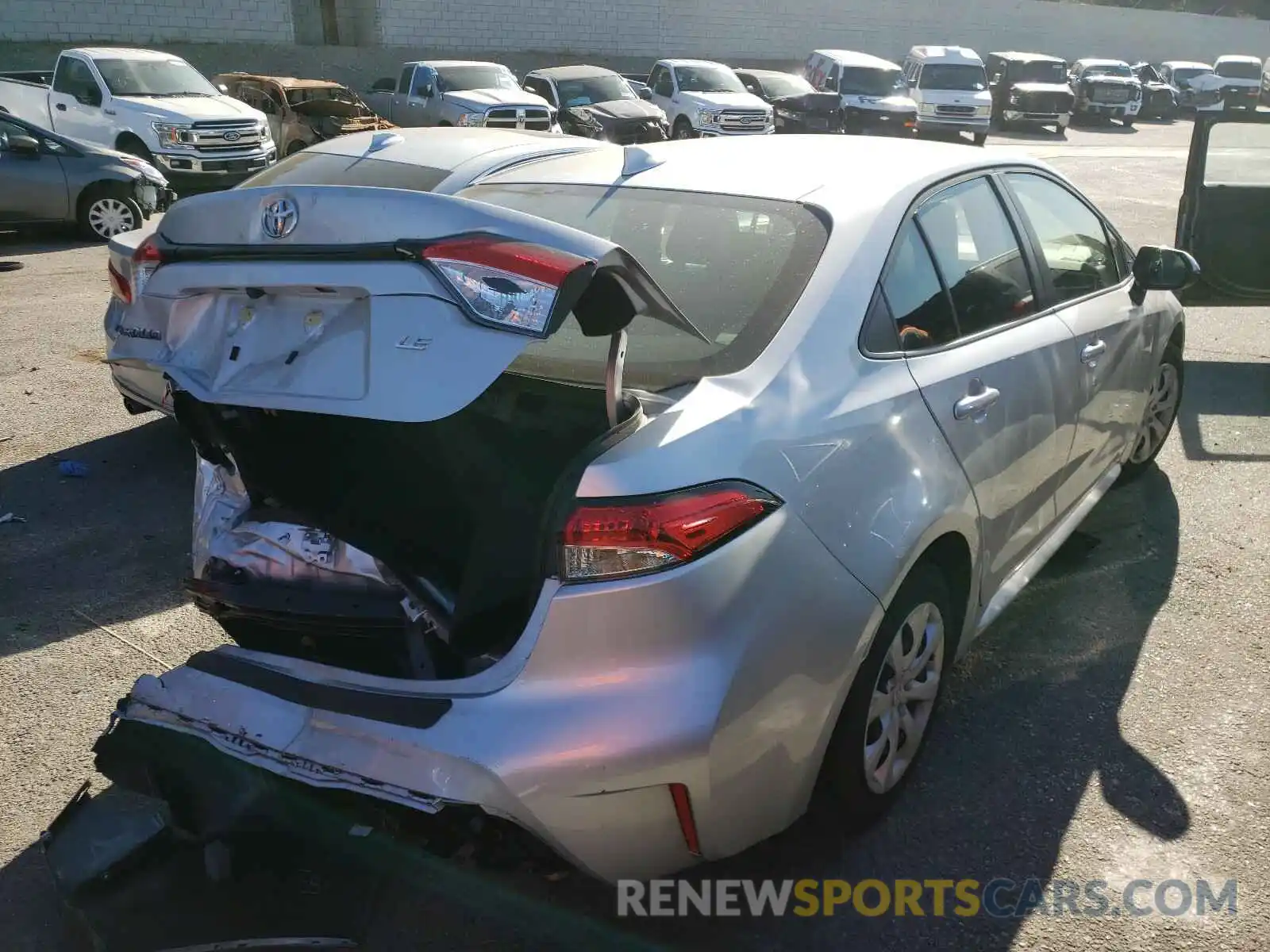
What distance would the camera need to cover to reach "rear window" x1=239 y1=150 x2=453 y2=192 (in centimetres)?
600

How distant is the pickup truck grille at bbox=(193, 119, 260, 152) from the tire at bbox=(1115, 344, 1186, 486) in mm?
13095

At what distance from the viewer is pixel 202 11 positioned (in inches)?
1140

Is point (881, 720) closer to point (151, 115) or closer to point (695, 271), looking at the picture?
point (695, 271)

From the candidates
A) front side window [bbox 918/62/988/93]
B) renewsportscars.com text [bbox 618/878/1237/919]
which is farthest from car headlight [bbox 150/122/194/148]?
front side window [bbox 918/62/988/93]

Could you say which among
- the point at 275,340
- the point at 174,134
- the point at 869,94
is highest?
the point at 275,340

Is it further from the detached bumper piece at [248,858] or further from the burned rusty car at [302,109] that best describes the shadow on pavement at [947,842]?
the burned rusty car at [302,109]

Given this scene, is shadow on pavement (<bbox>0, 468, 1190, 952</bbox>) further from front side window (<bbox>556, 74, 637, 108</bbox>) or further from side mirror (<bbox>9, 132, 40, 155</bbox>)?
front side window (<bbox>556, 74, 637, 108</bbox>)

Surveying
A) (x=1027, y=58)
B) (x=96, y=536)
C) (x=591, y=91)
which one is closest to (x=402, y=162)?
(x=96, y=536)

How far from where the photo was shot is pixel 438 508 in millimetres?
2873

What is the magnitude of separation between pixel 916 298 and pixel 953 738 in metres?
1.38

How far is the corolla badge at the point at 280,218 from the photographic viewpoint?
8.11 ft

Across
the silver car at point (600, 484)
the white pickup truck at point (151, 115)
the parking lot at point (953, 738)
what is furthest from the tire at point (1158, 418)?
the white pickup truck at point (151, 115)

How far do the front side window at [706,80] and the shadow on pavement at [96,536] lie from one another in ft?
61.1

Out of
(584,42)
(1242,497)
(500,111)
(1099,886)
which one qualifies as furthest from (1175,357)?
(584,42)
